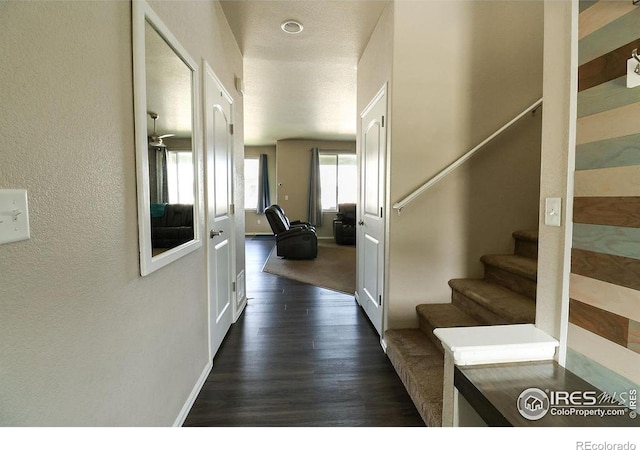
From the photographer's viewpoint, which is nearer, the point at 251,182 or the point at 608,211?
the point at 608,211

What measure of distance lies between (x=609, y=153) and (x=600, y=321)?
53cm

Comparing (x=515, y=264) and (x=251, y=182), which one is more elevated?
(x=251, y=182)

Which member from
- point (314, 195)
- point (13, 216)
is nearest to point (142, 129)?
point (13, 216)

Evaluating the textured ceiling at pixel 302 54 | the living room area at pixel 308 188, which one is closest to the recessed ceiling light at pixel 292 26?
the textured ceiling at pixel 302 54

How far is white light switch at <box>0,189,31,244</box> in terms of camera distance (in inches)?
23.4

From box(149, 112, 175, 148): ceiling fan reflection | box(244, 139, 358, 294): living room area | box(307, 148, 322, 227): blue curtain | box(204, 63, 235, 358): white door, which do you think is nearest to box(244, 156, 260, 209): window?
box(244, 139, 358, 294): living room area

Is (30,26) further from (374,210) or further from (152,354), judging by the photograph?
(374,210)

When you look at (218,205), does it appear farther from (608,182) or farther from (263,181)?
(263,181)

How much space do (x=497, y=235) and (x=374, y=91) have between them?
1.59 metres

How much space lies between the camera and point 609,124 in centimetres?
89

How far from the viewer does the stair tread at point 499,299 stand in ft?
5.11

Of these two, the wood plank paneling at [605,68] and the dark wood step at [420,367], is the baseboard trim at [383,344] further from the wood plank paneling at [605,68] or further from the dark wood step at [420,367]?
the wood plank paneling at [605,68]

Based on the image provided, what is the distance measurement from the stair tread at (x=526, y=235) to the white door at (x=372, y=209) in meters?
0.99
